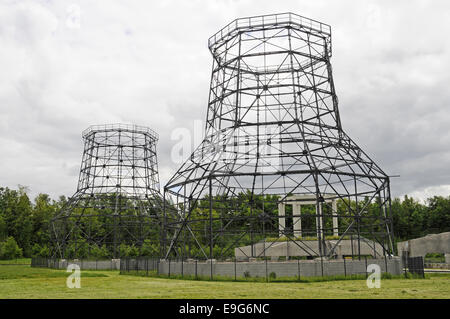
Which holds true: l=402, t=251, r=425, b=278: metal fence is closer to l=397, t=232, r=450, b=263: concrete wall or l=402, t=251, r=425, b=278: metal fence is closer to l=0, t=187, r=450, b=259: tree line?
l=397, t=232, r=450, b=263: concrete wall

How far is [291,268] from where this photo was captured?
93.0ft

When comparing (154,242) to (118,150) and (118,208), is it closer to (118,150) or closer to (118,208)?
(118,208)

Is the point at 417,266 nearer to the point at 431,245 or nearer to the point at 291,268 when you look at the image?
the point at 291,268

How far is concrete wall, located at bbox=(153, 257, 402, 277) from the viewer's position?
2823 centimetres

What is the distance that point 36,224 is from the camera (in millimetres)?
91188

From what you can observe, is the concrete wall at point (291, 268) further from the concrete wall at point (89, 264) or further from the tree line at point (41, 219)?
the tree line at point (41, 219)

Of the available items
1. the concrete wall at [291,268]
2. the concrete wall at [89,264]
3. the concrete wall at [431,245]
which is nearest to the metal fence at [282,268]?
the concrete wall at [291,268]

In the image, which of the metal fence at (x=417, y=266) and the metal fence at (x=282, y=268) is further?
the metal fence at (x=417, y=266)

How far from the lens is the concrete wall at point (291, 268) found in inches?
1112

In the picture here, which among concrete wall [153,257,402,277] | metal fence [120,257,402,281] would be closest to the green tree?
metal fence [120,257,402,281]

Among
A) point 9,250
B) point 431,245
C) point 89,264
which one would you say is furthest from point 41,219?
point 431,245

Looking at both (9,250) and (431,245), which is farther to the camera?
(9,250)

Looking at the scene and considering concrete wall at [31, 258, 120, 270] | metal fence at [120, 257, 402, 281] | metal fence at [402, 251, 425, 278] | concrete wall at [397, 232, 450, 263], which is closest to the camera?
metal fence at [120, 257, 402, 281]

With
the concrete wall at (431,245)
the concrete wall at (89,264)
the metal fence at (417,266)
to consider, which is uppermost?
the concrete wall at (431,245)
